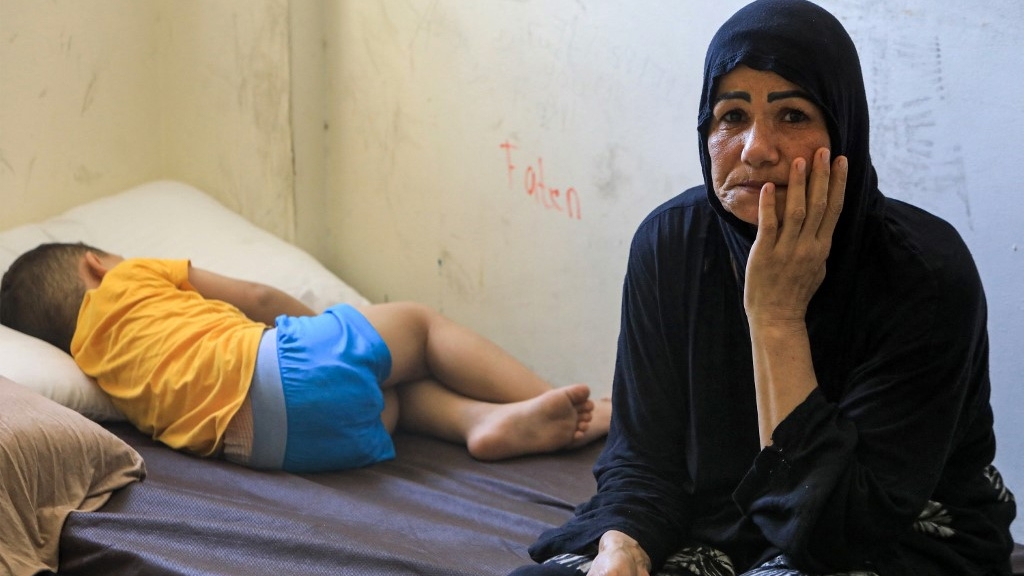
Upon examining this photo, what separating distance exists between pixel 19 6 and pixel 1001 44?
2267mm

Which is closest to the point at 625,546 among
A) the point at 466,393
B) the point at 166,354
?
the point at 466,393

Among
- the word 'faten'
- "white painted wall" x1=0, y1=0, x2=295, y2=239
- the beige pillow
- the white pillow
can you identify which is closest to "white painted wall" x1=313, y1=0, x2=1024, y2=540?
the word 'faten'

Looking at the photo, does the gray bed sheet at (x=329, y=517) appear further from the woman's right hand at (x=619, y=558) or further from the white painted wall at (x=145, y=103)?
the white painted wall at (x=145, y=103)

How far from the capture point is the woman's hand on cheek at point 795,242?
1.41 m

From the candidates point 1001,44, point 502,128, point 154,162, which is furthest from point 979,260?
point 154,162

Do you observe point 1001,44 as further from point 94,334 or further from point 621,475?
point 94,334

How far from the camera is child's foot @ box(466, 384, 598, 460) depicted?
7.59 feet

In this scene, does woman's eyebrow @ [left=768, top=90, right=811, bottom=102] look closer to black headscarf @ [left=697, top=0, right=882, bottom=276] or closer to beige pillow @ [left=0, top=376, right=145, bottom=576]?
black headscarf @ [left=697, top=0, right=882, bottom=276]

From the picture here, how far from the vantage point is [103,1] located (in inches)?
118

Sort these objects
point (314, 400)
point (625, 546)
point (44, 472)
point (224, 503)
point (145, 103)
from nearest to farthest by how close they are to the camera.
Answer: point (625, 546)
point (44, 472)
point (224, 503)
point (314, 400)
point (145, 103)

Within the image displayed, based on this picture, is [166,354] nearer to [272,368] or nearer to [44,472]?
[272,368]

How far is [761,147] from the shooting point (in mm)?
1419

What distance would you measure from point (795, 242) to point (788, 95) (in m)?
0.19

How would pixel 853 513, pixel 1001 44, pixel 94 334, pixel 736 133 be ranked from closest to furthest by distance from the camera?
pixel 853 513 → pixel 736 133 → pixel 1001 44 → pixel 94 334
